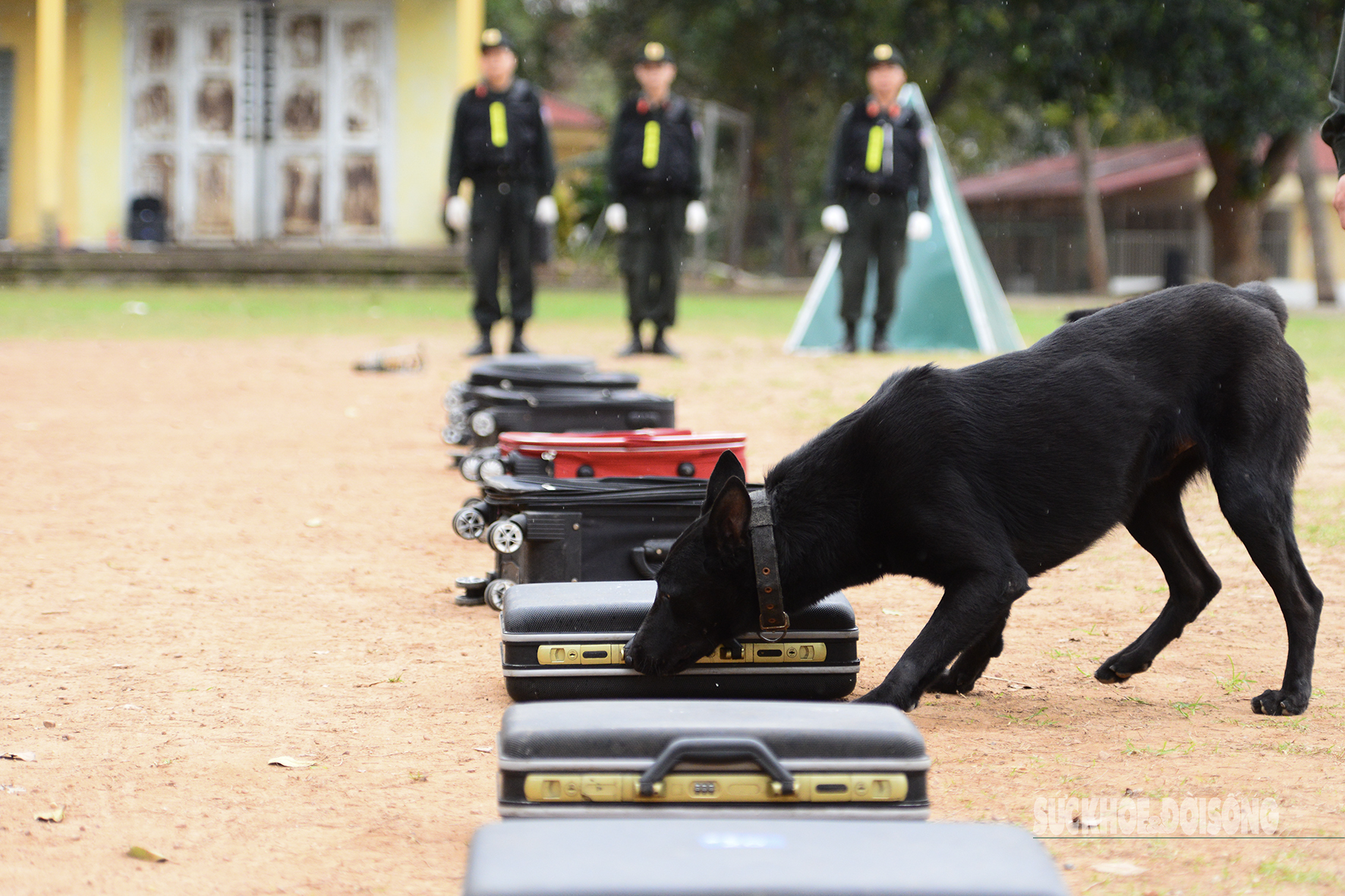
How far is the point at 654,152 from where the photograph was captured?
43.3ft

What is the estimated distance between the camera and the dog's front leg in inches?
135

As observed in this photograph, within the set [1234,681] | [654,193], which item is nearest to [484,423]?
[1234,681]

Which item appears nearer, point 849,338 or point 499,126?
point 499,126

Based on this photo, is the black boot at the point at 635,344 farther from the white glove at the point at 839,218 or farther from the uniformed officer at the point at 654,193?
the white glove at the point at 839,218

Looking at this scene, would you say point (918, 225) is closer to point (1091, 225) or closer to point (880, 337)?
point (880, 337)

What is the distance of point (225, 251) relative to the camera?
2280 centimetres

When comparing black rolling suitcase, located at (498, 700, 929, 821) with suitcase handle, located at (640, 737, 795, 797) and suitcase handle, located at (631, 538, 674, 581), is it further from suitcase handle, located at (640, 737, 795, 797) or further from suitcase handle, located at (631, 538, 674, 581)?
suitcase handle, located at (631, 538, 674, 581)

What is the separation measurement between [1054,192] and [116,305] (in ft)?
107

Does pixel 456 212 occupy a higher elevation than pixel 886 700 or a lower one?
higher

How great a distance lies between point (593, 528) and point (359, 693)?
99 cm

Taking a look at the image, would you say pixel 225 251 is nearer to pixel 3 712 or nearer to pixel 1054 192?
pixel 3 712

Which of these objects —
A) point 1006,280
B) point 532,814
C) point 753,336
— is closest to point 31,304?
point 753,336

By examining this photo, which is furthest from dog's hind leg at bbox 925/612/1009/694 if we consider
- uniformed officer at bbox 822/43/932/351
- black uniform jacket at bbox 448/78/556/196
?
uniformed officer at bbox 822/43/932/351

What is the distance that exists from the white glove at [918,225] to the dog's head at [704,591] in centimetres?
1019
